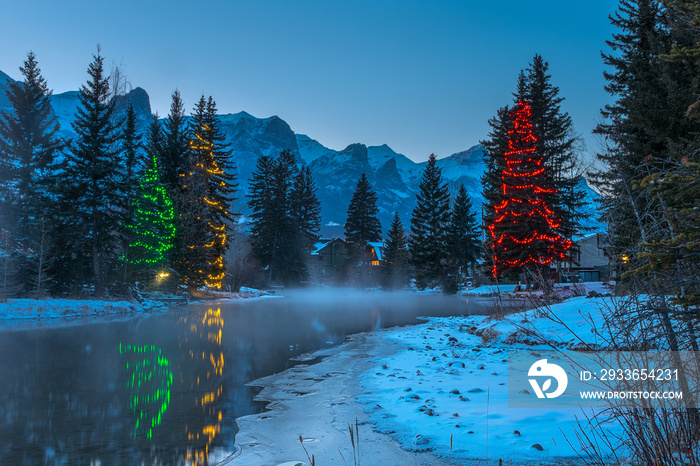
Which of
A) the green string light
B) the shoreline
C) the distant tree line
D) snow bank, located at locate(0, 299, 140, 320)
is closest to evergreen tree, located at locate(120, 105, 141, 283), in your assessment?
the distant tree line

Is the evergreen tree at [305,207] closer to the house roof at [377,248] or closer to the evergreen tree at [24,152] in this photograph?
the house roof at [377,248]

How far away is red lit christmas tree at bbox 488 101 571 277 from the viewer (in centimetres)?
3106

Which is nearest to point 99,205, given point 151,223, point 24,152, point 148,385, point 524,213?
point 151,223

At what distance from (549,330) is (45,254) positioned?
93.6ft

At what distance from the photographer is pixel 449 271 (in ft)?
176

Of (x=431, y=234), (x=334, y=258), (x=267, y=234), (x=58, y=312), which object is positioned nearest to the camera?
(x=58, y=312)

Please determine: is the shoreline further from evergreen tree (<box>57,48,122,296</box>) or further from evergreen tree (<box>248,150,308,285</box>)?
evergreen tree (<box>248,150,308,285</box>)

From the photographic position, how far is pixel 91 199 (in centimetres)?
3067

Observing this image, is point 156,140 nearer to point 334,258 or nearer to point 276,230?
point 276,230

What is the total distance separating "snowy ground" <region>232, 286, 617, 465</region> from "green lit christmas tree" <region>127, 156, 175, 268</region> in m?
25.9

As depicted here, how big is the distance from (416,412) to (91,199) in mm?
30139

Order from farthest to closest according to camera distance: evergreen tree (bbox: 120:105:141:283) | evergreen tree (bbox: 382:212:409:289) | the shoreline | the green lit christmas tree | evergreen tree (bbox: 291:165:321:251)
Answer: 1. evergreen tree (bbox: 291:165:321:251)
2. evergreen tree (bbox: 382:212:409:289)
3. the green lit christmas tree
4. evergreen tree (bbox: 120:105:141:283)
5. the shoreline

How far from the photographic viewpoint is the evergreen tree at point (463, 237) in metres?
54.3

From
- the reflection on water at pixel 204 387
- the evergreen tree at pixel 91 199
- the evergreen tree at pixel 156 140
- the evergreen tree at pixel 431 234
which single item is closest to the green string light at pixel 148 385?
the reflection on water at pixel 204 387
